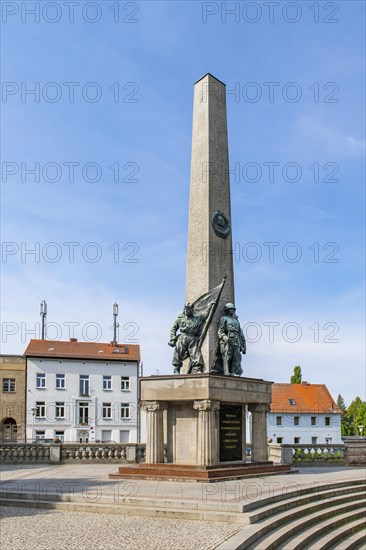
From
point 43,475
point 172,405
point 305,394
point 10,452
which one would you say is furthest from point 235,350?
point 305,394

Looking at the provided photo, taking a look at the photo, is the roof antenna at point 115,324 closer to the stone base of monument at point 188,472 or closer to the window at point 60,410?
the window at point 60,410

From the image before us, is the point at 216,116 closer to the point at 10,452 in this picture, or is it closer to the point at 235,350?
the point at 235,350

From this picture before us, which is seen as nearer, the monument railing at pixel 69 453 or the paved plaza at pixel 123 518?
the paved plaza at pixel 123 518

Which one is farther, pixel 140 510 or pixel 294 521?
pixel 294 521

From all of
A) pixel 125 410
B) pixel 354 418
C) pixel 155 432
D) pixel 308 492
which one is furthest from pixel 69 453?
pixel 354 418

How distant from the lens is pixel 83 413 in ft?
183

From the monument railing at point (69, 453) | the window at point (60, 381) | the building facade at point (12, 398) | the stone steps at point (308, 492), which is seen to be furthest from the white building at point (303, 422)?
the stone steps at point (308, 492)

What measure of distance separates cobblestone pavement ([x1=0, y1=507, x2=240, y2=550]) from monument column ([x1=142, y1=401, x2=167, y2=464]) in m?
5.71

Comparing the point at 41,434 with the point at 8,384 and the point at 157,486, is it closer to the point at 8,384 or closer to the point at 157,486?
the point at 8,384

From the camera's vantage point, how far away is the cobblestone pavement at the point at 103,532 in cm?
955

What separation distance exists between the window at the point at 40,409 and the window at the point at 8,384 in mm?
2442

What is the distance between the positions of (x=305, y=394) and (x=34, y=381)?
28964 mm

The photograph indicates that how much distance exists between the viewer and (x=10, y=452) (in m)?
24.0

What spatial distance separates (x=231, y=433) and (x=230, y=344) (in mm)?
2462
